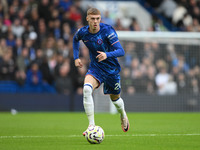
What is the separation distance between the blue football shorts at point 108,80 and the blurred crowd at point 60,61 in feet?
27.6

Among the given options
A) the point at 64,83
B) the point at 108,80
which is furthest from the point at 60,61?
the point at 108,80

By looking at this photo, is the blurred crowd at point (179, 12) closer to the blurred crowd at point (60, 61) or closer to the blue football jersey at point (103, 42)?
the blurred crowd at point (60, 61)

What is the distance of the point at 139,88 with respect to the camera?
17.9 meters

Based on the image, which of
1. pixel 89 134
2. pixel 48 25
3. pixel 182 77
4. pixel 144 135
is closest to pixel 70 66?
pixel 48 25

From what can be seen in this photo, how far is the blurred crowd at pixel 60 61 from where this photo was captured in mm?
17375

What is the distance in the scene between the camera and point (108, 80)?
863 cm

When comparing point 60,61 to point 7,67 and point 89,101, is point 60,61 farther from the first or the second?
point 89,101

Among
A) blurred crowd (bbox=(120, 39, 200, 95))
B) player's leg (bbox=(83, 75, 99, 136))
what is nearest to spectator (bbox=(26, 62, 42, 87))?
blurred crowd (bbox=(120, 39, 200, 95))

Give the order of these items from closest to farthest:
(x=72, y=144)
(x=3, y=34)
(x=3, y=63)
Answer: (x=72, y=144) → (x=3, y=63) → (x=3, y=34)

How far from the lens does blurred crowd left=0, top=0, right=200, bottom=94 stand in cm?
1738

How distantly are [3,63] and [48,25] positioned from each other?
11.2 feet

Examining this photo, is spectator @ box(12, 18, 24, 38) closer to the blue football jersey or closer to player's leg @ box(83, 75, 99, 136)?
the blue football jersey

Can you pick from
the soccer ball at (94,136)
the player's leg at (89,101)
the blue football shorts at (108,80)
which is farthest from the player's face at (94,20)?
the soccer ball at (94,136)

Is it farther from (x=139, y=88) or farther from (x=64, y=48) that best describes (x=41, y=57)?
(x=139, y=88)
